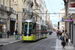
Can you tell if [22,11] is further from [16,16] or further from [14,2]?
[14,2]

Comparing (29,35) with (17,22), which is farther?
(17,22)

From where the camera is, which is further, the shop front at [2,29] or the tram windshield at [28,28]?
the shop front at [2,29]

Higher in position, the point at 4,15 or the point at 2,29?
the point at 4,15

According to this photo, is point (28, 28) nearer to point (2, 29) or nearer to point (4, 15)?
point (2, 29)

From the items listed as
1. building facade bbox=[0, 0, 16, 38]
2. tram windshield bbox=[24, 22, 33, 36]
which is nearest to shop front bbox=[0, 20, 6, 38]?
building facade bbox=[0, 0, 16, 38]

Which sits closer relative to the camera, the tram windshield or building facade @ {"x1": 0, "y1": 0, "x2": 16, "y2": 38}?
the tram windshield

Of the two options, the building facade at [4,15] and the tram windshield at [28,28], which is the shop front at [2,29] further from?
the tram windshield at [28,28]

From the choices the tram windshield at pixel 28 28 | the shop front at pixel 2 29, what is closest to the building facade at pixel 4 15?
the shop front at pixel 2 29

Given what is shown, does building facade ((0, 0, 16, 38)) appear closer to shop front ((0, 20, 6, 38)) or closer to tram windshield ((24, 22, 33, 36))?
shop front ((0, 20, 6, 38))

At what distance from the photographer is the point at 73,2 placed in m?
17.0

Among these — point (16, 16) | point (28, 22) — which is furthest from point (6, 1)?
point (28, 22)

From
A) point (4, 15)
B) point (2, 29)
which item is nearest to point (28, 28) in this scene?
point (2, 29)

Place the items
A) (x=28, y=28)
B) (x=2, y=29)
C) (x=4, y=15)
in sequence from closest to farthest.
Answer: (x=28, y=28) → (x=2, y=29) → (x=4, y=15)

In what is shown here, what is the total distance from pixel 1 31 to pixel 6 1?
21.0 feet
